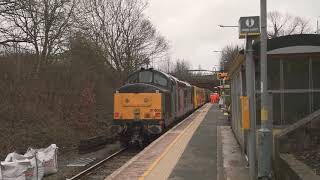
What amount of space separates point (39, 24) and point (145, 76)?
7.41m

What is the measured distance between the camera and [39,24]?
26.0 meters

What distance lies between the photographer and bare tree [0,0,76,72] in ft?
67.4

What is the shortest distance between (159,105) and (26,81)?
926 centimetres

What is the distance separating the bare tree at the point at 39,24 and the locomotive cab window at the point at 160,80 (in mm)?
6165

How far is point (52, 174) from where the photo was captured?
15.2m

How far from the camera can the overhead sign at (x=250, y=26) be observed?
904cm

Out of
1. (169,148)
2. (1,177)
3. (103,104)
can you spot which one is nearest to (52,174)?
(1,177)

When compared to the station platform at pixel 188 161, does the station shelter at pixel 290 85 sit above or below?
above

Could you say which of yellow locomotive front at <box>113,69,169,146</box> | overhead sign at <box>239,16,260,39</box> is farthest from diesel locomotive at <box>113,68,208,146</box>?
overhead sign at <box>239,16,260,39</box>

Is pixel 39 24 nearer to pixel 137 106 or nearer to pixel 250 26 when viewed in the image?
pixel 137 106

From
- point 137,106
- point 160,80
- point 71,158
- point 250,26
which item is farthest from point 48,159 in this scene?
point 160,80

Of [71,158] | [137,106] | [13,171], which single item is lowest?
[71,158]

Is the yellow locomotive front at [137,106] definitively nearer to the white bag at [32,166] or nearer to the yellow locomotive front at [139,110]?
the yellow locomotive front at [139,110]

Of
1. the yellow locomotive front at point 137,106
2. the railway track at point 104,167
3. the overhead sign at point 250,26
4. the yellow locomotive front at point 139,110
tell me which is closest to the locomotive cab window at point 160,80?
the yellow locomotive front at point 139,110
